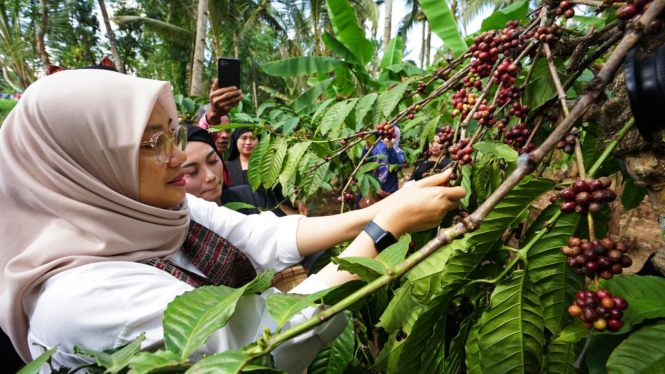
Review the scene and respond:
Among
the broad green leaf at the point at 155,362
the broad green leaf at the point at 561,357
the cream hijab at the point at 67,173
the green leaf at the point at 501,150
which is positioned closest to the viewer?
the broad green leaf at the point at 155,362

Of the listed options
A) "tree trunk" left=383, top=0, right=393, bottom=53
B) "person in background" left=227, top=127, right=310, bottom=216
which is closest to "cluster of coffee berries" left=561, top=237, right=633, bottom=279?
"person in background" left=227, top=127, right=310, bottom=216

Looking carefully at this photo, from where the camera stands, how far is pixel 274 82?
21.8 metres

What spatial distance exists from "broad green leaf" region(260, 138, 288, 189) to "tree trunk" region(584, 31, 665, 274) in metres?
1.24

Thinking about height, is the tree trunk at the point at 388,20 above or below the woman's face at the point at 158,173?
above

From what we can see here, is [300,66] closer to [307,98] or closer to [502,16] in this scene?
[307,98]

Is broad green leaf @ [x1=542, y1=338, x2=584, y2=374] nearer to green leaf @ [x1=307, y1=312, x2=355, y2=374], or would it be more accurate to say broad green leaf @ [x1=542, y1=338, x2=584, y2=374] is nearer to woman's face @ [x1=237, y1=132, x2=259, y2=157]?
green leaf @ [x1=307, y1=312, x2=355, y2=374]

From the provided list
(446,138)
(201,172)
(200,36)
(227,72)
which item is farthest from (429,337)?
(200,36)

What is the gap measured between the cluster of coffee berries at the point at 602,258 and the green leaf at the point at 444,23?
2.75 metres

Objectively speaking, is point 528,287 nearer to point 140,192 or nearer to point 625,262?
point 625,262

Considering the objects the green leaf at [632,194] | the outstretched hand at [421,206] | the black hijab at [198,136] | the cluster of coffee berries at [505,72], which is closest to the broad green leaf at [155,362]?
the outstretched hand at [421,206]

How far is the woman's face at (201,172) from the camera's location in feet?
7.13

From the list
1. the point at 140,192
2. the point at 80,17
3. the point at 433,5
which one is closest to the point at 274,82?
the point at 80,17

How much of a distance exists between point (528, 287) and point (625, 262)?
0.19 meters

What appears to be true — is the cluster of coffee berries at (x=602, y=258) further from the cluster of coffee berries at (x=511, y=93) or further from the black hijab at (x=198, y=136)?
the black hijab at (x=198, y=136)
